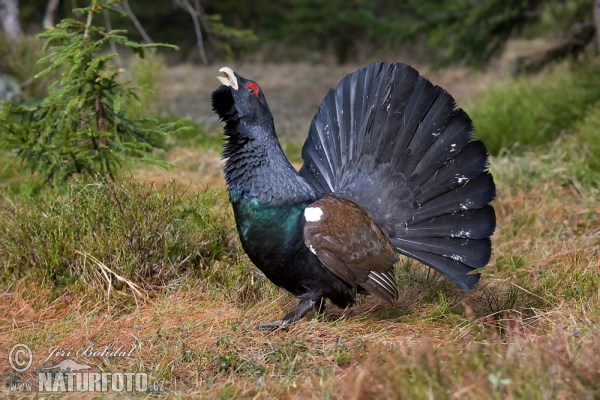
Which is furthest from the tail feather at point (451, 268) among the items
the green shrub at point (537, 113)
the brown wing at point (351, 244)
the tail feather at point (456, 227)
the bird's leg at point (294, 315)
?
the green shrub at point (537, 113)

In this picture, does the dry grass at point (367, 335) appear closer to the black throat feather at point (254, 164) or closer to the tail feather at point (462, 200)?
the tail feather at point (462, 200)

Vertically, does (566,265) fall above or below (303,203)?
below

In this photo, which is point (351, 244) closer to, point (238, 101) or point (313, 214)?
point (313, 214)

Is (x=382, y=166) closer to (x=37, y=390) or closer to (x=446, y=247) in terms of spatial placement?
(x=446, y=247)

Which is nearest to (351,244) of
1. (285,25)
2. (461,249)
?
(461,249)

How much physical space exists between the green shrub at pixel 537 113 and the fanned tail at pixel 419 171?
12.6ft

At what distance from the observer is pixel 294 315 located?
13.2 feet

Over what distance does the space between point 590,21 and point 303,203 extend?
6.92 m

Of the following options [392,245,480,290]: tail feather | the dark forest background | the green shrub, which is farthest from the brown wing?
the dark forest background

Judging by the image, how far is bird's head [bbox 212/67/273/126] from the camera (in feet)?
12.8

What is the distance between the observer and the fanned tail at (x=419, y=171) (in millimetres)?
4406

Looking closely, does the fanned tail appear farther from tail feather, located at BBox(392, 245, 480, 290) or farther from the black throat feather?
the black throat feather

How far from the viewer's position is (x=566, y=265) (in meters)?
4.76

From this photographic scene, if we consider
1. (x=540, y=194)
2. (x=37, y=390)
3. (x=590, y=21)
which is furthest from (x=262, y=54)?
(x=37, y=390)
